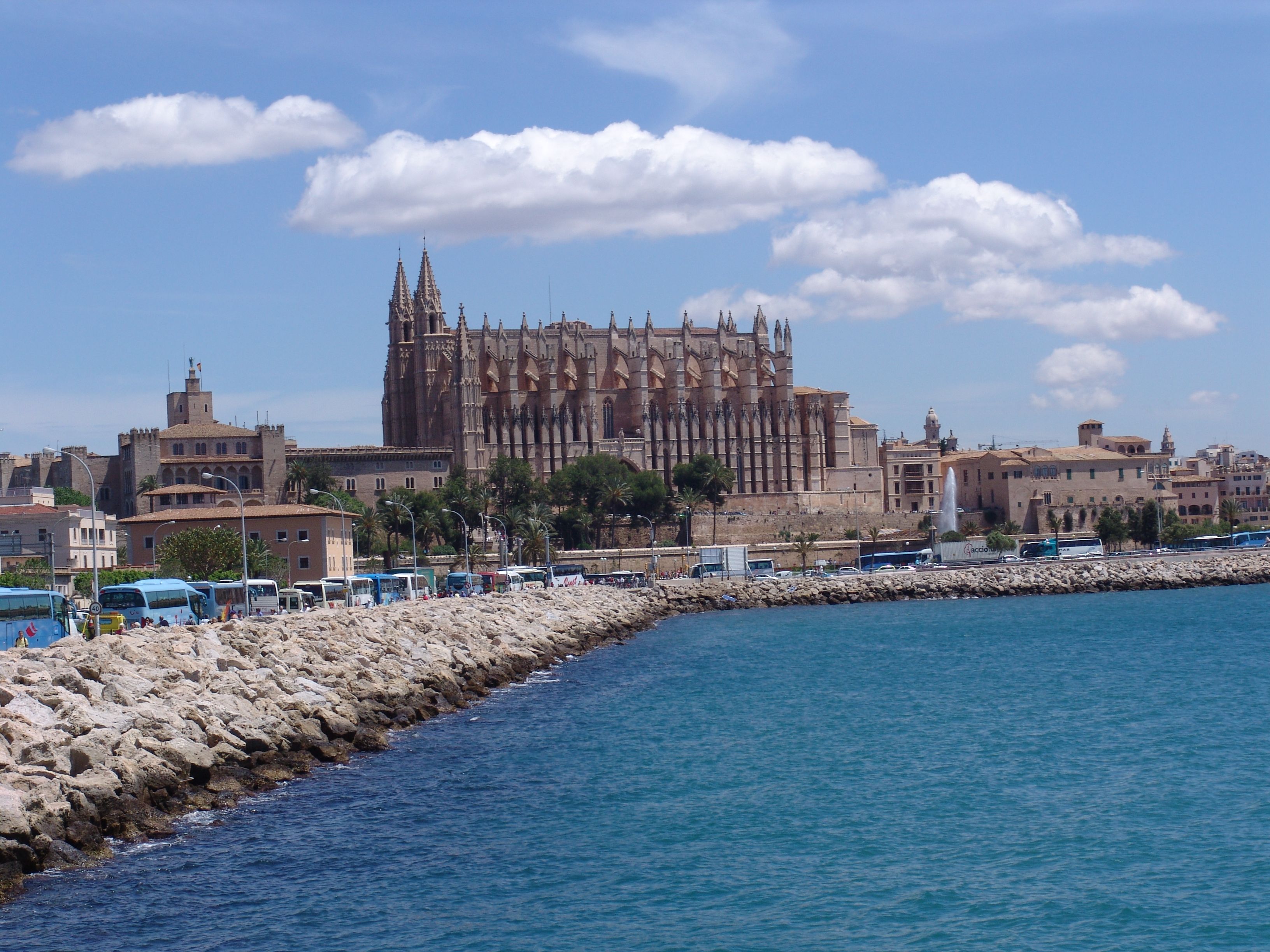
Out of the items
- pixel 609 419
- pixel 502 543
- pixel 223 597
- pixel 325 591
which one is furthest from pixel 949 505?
pixel 223 597

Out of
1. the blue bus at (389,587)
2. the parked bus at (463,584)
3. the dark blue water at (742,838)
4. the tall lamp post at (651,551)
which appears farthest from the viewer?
the tall lamp post at (651,551)

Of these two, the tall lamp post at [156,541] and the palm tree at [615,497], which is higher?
the palm tree at [615,497]

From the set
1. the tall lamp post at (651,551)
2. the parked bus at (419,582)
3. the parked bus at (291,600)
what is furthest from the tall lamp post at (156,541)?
the tall lamp post at (651,551)

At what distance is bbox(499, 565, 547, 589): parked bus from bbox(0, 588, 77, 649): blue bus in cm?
3917

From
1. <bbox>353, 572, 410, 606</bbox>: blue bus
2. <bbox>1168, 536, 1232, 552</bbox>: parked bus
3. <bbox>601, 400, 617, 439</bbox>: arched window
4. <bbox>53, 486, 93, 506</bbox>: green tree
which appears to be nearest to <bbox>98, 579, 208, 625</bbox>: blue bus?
<bbox>353, 572, 410, 606</bbox>: blue bus

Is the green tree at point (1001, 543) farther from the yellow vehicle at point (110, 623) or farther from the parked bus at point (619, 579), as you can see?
the yellow vehicle at point (110, 623)

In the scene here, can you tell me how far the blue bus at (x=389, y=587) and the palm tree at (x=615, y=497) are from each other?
32.8 metres

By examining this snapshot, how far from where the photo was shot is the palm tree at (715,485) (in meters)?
104

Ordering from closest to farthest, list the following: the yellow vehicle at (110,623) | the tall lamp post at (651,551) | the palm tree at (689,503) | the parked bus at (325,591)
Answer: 1. the yellow vehicle at (110,623)
2. the parked bus at (325,591)
3. the tall lamp post at (651,551)
4. the palm tree at (689,503)

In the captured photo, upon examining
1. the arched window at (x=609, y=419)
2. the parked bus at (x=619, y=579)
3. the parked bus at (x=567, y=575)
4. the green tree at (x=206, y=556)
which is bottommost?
the parked bus at (x=619, y=579)

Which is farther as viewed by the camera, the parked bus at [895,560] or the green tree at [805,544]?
the green tree at [805,544]

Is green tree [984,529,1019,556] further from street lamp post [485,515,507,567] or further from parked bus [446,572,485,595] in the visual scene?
parked bus [446,572,485,595]

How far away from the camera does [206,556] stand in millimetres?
57125

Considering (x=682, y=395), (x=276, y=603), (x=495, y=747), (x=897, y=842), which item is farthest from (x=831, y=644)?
(x=682, y=395)
